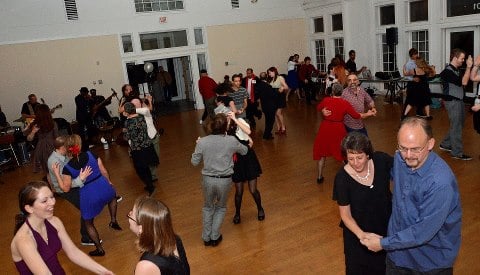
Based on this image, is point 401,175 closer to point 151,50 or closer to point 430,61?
point 430,61

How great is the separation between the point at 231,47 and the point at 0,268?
36.6 ft

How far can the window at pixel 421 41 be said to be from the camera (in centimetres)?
1127

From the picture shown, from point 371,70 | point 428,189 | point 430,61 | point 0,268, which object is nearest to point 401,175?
point 428,189

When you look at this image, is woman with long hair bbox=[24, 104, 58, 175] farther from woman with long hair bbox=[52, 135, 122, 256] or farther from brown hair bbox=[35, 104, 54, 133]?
woman with long hair bbox=[52, 135, 122, 256]

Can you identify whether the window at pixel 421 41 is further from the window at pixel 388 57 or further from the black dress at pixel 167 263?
the black dress at pixel 167 263

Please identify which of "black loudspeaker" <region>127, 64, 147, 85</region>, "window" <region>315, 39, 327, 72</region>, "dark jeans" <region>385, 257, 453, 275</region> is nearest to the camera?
"dark jeans" <region>385, 257, 453, 275</region>

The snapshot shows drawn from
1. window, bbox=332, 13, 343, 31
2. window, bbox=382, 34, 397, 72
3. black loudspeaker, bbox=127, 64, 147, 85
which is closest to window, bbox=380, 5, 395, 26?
window, bbox=382, 34, 397, 72

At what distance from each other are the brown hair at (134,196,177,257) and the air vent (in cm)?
1176

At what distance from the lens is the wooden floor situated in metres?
3.98

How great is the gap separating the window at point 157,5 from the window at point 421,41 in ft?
23.5

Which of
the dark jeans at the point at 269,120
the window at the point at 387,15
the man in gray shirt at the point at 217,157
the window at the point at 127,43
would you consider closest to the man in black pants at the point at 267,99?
the dark jeans at the point at 269,120

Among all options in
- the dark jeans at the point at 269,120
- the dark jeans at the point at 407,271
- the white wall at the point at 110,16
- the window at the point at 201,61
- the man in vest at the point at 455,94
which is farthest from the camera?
the window at the point at 201,61


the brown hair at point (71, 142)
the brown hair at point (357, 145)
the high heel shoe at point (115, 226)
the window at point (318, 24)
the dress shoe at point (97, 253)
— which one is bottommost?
the dress shoe at point (97, 253)

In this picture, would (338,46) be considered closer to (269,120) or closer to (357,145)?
(269,120)
